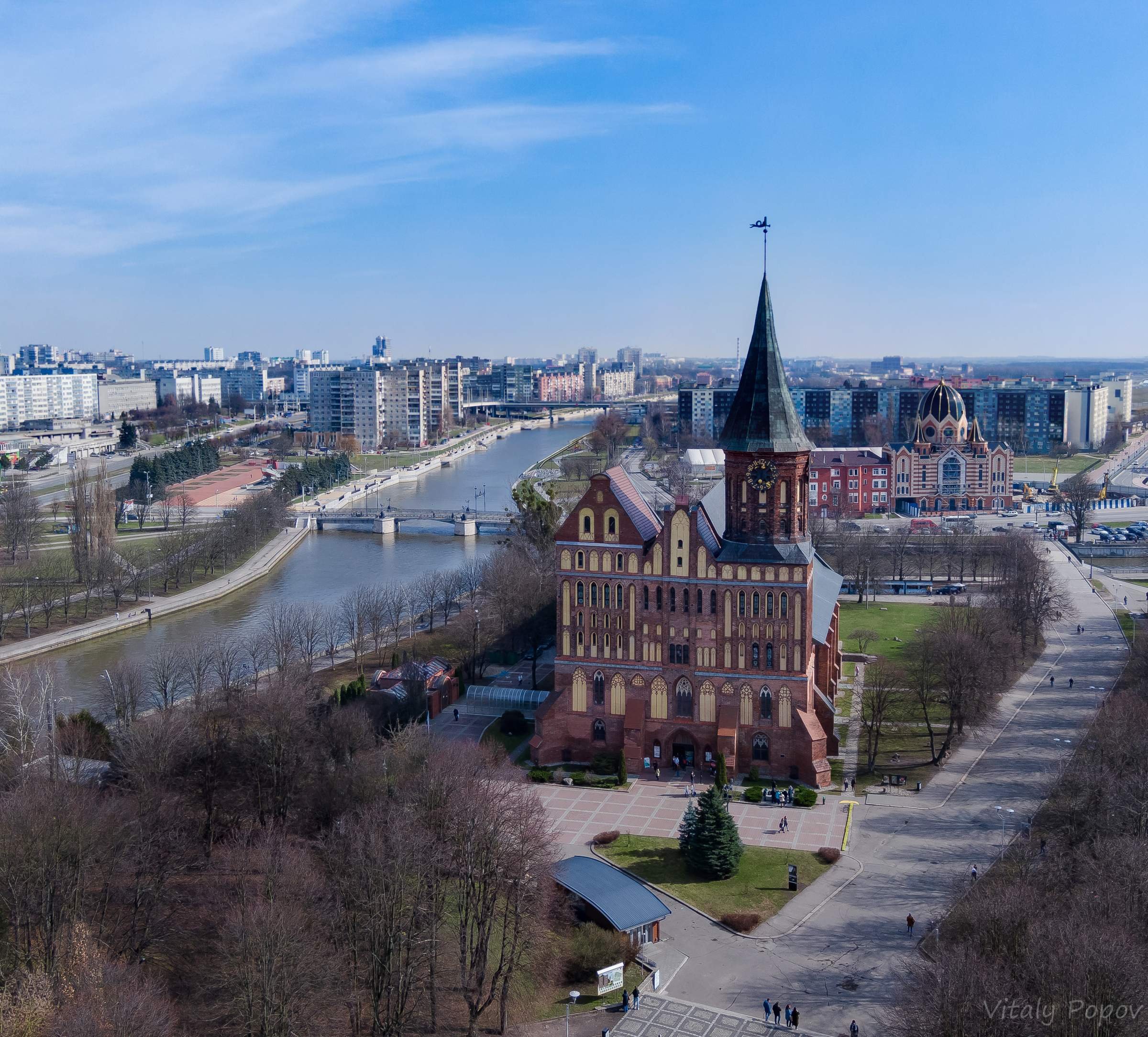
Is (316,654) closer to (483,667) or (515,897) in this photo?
(483,667)

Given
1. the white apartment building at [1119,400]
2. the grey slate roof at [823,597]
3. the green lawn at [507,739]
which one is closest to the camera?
the green lawn at [507,739]

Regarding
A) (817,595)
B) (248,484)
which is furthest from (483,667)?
(248,484)

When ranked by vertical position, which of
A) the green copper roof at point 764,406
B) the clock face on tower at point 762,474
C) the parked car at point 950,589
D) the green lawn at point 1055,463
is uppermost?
the green copper roof at point 764,406

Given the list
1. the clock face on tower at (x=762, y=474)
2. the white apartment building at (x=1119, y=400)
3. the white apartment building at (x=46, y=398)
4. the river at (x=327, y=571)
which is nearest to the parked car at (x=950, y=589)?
the clock face on tower at (x=762, y=474)

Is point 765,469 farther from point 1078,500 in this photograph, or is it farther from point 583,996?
point 1078,500

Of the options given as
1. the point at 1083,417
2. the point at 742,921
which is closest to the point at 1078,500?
the point at 1083,417

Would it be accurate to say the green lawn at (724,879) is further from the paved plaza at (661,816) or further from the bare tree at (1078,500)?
the bare tree at (1078,500)
